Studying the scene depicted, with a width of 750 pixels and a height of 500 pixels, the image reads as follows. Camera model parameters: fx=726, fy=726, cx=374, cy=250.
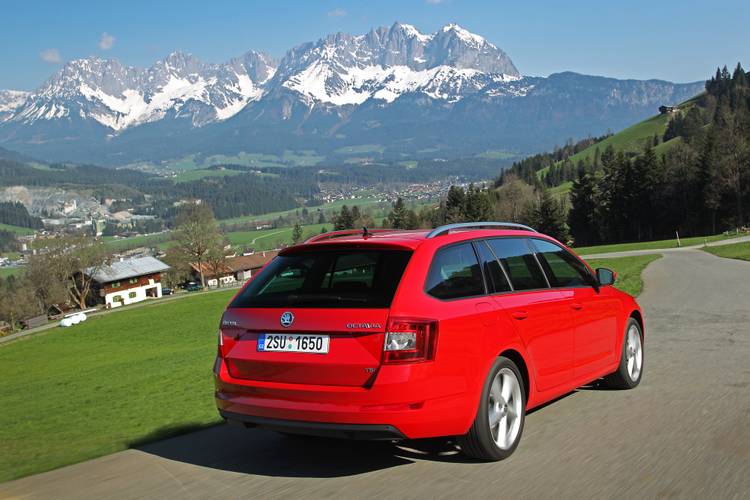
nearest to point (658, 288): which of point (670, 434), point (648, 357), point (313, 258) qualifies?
point (648, 357)

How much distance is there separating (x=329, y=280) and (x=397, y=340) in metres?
0.99

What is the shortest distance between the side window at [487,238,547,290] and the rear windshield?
3.90ft

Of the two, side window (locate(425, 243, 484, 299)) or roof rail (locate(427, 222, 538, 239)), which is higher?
roof rail (locate(427, 222, 538, 239))

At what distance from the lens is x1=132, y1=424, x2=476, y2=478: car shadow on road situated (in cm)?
535

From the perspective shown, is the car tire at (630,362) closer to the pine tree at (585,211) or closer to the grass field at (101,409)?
the grass field at (101,409)

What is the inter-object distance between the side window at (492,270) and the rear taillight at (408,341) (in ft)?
3.36

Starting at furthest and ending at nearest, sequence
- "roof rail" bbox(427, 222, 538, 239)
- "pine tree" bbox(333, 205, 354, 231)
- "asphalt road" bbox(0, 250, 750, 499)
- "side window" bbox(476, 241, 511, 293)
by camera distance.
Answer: "pine tree" bbox(333, 205, 354, 231) → "side window" bbox(476, 241, 511, 293) → "roof rail" bbox(427, 222, 538, 239) → "asphalt road" bbox(0, 250, 750, 499)

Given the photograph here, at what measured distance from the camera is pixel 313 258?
5781 mm

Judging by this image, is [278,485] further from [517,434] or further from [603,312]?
[603,312]

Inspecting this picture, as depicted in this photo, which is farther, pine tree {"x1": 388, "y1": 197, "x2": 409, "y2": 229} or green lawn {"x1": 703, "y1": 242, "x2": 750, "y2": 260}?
pine tree {"x1": 388, "y1": 197, "x2": 409, "y2": 229}

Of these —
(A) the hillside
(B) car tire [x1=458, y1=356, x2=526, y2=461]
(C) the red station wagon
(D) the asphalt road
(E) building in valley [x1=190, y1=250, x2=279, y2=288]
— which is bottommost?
(E) building in valley [x1=190, y1=250, x2=279, y2=288]

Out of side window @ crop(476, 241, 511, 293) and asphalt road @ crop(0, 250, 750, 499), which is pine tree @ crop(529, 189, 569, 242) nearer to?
asphalt road @ crop(0, 250, 750, 499)

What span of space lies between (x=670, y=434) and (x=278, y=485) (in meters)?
3.23

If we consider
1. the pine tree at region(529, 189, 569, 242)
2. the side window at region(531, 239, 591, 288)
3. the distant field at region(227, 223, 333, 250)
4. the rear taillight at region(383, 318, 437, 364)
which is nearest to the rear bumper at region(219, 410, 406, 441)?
the rear taillight at region(383, 318, 437, 364)
